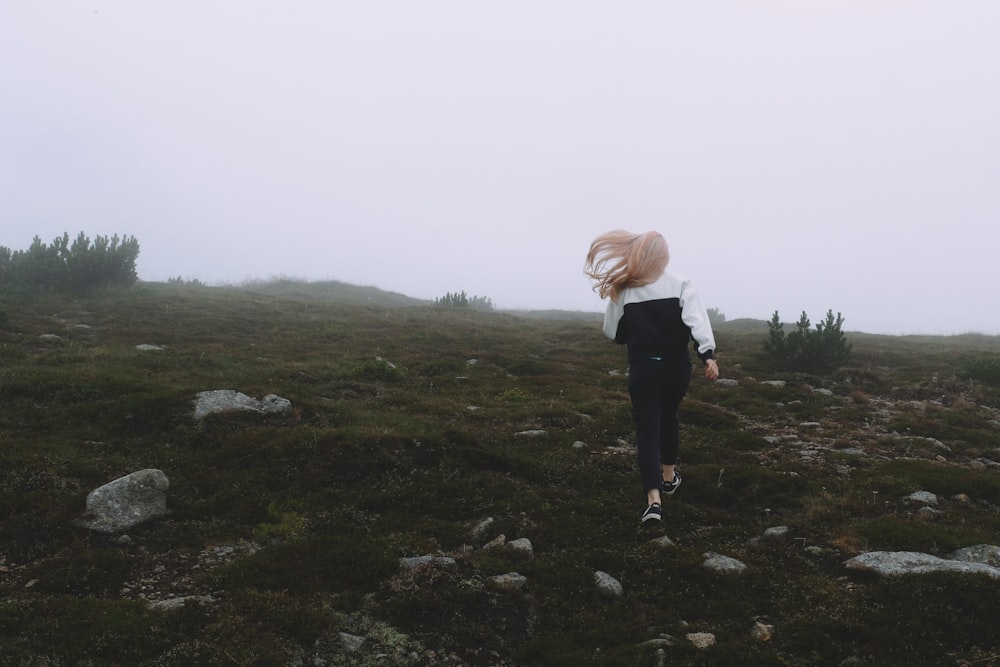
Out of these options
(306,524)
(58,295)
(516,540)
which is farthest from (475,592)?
(58,295)

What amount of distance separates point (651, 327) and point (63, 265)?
2877cm

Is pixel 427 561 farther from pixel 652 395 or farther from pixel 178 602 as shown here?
pixel 652 395

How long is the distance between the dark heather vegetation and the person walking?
96 centimetres

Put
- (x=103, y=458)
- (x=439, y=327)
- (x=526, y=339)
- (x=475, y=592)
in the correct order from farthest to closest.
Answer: (x=439, y=327) < (x=526, y=339) < (x=103, y=458) < (x=475, y=592)

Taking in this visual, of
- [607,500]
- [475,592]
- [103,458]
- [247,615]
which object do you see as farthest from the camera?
[103,458]

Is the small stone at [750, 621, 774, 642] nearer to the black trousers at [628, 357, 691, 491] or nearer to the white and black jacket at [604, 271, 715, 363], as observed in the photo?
the black trousers at [628, 357, 691, 491]

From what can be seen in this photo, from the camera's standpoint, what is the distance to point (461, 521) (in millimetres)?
6586

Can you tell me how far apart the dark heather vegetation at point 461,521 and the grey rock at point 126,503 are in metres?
0.18

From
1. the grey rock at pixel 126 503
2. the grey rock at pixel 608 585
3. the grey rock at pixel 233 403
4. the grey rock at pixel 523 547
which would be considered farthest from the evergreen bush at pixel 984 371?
the grey rock at pixel 126 503

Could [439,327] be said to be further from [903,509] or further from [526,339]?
[903,509]

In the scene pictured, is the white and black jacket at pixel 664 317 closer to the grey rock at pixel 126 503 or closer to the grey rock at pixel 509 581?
the grey rock at pixel 509 581

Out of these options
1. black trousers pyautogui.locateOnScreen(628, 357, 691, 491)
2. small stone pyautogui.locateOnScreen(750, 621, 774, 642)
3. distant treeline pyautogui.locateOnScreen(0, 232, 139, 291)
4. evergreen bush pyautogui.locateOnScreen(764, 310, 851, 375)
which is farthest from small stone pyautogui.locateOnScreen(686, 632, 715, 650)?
distant treeline pyautogui.locateOnScreen(0, 232, 139, 291)

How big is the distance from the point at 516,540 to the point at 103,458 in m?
5.77

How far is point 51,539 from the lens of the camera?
18.6ft
